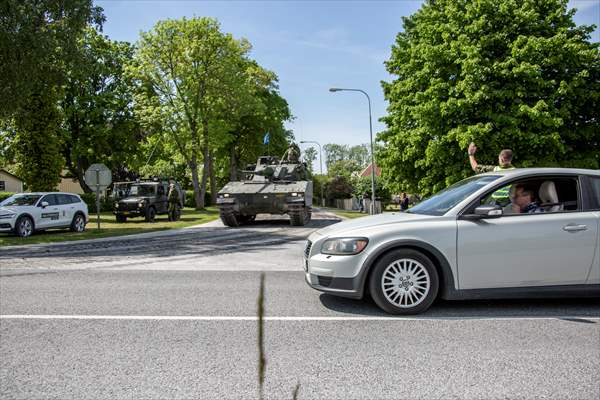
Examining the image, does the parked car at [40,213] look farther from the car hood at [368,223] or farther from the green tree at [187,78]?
the green tree at [187,78]

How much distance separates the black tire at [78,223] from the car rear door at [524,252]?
1778 cm

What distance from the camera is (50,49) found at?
1723 cm

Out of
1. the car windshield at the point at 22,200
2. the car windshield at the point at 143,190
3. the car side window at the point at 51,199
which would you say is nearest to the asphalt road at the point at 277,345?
the car windshield at the point at 22,200

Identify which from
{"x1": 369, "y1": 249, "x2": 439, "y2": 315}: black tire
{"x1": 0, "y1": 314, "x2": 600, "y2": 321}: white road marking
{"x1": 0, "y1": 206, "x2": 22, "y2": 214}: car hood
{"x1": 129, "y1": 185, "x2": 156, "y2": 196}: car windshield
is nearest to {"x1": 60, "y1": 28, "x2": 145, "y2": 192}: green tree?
{"x1": 129, "y1": 185, "x2": 156, "y2": 196}: car windshield

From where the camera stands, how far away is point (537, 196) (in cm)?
550

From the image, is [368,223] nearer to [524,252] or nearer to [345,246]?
[345,246]

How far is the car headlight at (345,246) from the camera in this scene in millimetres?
5172

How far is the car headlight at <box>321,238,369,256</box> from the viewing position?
5.17 meters

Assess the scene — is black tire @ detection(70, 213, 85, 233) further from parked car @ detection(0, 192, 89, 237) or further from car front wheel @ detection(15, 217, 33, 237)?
car front wheel @ detection(15, 217, 33, 237)

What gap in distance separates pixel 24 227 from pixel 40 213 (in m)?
0.91

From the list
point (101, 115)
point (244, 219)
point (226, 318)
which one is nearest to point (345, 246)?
point (226, 318)

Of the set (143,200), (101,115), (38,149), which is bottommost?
(143,200)

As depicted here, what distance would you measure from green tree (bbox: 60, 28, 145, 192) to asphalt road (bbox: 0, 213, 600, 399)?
39.0m

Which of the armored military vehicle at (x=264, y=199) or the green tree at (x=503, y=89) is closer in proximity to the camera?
the armored military vehicle at (x=264, y=199)
